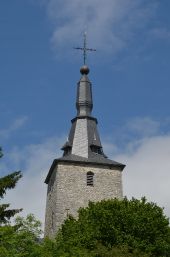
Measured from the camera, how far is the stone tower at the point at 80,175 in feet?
132

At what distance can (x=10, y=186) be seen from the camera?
22.5 meters

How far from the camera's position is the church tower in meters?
40.4

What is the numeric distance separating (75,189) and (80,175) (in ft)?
3.99

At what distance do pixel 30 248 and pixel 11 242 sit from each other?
4057 mm

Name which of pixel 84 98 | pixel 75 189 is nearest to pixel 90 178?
pixel 75 189

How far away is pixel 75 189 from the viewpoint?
41000mm

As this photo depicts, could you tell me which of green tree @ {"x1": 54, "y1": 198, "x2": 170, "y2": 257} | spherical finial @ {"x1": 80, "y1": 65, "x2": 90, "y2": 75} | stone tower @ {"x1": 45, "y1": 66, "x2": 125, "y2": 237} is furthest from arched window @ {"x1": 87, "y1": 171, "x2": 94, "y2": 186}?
spherical finial @ {"x1": 80, "y1": 65, "x2": 90, "y2": 75}

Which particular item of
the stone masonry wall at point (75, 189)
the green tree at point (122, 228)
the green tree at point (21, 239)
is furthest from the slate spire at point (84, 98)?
the green tree at point (21, 239)

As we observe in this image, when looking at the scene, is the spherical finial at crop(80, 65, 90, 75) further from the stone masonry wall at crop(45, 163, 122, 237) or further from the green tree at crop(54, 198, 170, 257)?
the green tree at crop(54, 198, 170, 257)

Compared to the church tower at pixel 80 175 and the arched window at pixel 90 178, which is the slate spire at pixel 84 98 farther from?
the arched window at pixel 90 178

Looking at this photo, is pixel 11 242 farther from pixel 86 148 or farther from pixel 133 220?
pixel 86 148

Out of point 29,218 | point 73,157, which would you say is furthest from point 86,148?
point 29,218

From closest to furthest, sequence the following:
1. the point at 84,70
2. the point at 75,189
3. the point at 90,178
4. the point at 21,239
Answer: the point at 21,239 → the point at 75,189 → the point at 90,178 → the point at 84,70

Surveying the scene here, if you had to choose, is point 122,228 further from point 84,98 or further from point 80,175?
point 84,98
